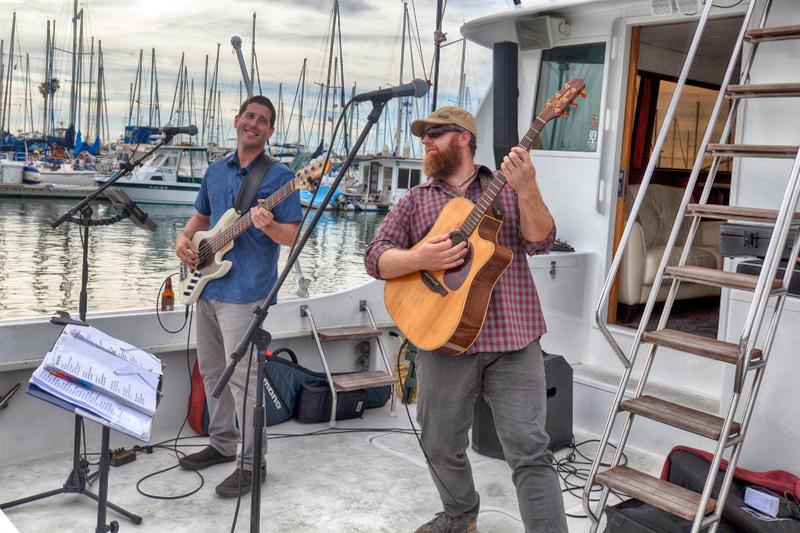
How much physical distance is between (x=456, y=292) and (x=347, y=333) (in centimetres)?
221

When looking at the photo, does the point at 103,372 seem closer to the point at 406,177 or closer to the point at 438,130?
the point at 438,130

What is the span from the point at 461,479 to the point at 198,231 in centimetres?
180

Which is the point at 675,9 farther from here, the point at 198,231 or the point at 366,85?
the point at 366,85

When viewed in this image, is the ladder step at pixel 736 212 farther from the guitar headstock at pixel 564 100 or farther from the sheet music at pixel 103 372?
the sheet music at pixel 103 372

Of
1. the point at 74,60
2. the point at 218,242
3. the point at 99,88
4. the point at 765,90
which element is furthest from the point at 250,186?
the point at 99,88

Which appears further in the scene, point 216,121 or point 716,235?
point 216,121

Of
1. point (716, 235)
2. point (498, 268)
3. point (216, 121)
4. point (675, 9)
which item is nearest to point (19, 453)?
point (498, 268)

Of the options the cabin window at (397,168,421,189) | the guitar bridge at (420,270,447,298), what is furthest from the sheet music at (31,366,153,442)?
the cabin window at (397,168,421,189)

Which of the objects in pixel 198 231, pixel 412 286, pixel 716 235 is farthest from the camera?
pixel 716 235

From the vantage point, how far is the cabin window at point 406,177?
1380 inches

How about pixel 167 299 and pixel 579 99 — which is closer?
pixel 167 299

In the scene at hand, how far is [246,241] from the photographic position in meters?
3.73

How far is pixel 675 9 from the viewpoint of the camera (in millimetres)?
4508

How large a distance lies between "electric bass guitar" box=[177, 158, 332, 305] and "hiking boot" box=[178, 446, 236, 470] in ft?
2.50
